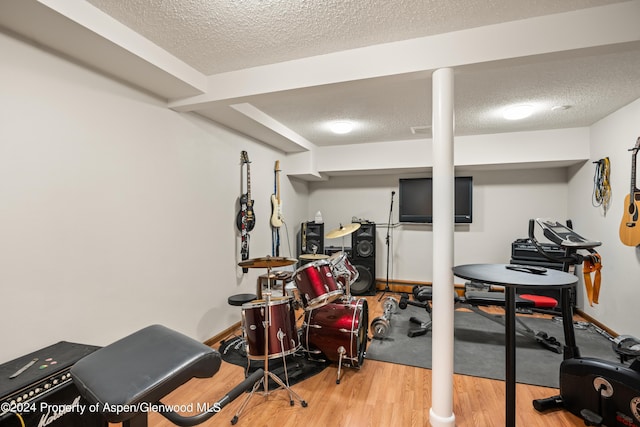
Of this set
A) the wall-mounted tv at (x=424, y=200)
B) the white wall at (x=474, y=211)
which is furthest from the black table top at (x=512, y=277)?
the white wall at (x=474, y=211)

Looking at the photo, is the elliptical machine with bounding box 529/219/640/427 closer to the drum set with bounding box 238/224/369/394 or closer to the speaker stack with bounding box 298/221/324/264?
the drum set with bounding box 238/224/369/394

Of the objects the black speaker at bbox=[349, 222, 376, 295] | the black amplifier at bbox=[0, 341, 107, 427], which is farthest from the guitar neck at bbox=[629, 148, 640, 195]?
the black amplifier at bbox=[0, 341, 107, 427]

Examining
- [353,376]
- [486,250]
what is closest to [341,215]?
[486,250]

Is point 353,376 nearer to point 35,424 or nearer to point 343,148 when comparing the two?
point 35,424

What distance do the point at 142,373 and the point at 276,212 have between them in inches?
138

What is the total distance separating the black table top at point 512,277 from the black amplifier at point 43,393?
189 centimetres

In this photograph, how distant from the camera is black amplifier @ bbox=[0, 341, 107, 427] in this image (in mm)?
1287

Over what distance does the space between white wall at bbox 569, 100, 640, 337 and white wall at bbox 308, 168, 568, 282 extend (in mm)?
815

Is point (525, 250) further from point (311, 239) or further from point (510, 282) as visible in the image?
point (510, 282)

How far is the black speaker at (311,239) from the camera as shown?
16.5 feet

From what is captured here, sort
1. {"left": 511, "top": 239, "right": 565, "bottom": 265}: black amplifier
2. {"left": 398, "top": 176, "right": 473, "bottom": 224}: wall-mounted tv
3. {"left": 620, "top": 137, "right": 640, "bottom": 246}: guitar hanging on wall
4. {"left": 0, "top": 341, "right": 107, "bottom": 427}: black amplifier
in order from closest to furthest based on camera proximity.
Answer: {"left": 0, "top": 341, "right": 107, "bottom": 427}: black amplifier < {"left": 620, "top": 137, "right": 640, "bottom": 246}: guitar hanging on wall < {"left": 511, "top": 239, "right": 565, "bottom": 265}: black amplifier < {"left": 398, "top": 176, "right": 473, "bottom": 224}: wall-mounted tv

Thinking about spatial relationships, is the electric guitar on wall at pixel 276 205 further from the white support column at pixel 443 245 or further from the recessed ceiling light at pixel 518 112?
the recessed ceiling light at pixel 518 112

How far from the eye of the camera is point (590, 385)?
1879 mm

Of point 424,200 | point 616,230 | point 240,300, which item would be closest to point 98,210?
point 240,300
